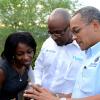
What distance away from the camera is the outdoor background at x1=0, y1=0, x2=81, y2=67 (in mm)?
12461

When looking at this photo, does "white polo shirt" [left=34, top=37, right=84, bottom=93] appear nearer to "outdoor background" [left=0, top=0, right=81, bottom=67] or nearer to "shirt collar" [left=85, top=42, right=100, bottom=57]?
"shirt collar" [left=85, top=42, right=100, bottom=57]

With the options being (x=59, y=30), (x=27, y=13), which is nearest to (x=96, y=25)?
(x=59, y=30)

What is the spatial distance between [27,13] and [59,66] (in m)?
9.31

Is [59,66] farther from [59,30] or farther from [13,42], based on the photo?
[13,42]

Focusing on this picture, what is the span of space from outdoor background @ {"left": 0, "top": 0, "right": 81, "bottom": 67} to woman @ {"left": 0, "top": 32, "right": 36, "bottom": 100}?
862 cm

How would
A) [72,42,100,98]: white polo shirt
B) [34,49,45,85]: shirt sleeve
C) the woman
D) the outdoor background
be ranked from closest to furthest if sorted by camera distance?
[72,42,100,98]: white polo shirt < the woman < [34,49,45,85]: shirt sleeve < the outdoor background

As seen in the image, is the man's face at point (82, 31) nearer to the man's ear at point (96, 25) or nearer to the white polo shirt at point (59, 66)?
the man's ear at point (96, 25)

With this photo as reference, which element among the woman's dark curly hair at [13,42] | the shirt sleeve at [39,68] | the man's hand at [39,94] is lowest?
the shirt sleeve at [39,68]

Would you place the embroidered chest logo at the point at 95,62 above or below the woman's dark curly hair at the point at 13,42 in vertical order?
above

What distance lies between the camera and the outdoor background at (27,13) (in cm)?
1246

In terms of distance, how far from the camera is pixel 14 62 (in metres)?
3.53

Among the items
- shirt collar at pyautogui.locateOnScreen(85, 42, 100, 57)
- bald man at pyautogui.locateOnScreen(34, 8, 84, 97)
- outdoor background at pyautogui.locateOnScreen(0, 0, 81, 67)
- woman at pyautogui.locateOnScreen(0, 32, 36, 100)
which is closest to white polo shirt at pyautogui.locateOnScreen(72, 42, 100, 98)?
shirt collar at pyautogui.locateOnScreen(85, 42, 100, 57)

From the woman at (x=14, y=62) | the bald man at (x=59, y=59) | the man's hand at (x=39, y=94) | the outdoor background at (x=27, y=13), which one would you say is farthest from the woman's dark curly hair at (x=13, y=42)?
the outdoor background at (x=27, y=13)

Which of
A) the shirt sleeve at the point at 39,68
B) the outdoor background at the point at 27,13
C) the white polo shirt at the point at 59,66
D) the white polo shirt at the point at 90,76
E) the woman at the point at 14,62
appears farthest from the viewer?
the outdoor background at the point at 27,13
